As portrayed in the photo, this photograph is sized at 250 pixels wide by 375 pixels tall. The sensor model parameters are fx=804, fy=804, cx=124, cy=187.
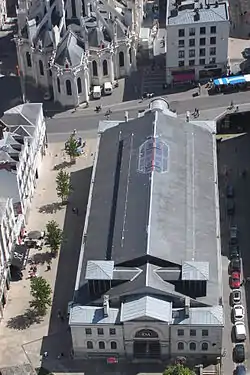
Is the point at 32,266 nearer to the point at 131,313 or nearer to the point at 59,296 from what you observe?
the point at 59,296

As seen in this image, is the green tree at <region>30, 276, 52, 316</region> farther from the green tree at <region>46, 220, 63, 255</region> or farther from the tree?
the tree

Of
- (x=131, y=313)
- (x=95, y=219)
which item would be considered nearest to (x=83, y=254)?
(x=95, y=219)

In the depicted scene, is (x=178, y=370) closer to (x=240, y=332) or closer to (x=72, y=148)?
(x=240, y=332)

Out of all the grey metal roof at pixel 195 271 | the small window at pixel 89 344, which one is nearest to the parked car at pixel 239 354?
the grey metal roof at pixel 195 271

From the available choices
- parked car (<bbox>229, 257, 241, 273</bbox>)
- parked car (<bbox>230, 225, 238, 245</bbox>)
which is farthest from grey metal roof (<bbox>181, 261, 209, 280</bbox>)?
parked car (<bbox>230, 225, 238, 245</bbox>)

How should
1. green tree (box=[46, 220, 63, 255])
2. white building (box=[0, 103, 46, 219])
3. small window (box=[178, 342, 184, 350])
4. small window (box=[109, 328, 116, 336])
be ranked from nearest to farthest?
small window (box=[109, 328, 116, 336]) → small window (box=[178, 342, 184, 350]) → green tree (box=[46, 220, 63, 255]) → white building (box=[0, 103, 46, 219])
